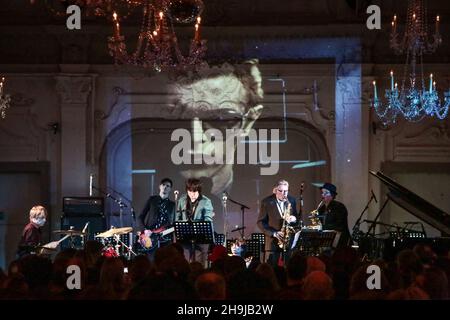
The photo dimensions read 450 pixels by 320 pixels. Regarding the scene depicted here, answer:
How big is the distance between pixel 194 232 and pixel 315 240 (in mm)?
1888

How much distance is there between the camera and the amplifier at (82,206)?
630 inches

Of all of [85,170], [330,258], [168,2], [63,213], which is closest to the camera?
[330,258]

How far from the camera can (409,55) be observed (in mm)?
17359

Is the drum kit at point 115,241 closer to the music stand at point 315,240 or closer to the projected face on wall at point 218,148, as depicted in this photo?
the projected face on wall at point 218,148

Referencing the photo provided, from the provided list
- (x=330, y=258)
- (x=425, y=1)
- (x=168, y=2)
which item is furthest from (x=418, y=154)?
(x=330, y=258)

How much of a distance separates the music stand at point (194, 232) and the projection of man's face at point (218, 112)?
471cm

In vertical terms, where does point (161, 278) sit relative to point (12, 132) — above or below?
below

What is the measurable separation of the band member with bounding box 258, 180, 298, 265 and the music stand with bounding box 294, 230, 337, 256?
1268 mm

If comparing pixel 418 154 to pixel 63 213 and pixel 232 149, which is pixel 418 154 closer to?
pixel 232 149

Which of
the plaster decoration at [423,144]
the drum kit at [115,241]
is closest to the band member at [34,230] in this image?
the drum kit at [115,241]

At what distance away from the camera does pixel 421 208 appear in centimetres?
1115

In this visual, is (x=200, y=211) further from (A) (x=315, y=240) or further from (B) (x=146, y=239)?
(A) (x=315, y=240)

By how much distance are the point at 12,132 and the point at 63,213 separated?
8.35 ft
